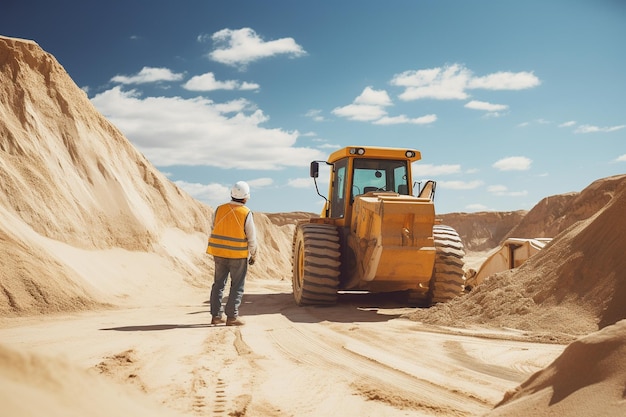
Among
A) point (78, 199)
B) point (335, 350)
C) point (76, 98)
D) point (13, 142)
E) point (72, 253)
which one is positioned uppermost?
point (76, 98)

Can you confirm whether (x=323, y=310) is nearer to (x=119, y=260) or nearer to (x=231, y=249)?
(x=231, y=249)

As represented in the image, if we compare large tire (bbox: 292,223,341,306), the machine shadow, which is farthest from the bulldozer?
the machine shadow

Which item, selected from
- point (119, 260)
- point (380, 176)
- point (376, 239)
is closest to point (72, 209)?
point (119, 260)

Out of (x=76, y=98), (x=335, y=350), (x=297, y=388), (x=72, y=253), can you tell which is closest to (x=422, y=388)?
(x=297, y=388)

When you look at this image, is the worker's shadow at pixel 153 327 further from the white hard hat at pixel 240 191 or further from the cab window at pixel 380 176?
the cab window at pixel 380 176

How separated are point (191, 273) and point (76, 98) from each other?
6.22 m

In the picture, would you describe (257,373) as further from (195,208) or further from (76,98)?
(195,208)

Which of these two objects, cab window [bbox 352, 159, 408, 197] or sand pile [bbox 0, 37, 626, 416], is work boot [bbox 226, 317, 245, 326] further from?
cab window [bbox 352, 159, 408, 197]

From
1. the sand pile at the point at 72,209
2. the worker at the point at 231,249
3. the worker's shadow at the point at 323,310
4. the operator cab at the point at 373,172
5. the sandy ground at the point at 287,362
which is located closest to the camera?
the sandy ground at the point at 287,362

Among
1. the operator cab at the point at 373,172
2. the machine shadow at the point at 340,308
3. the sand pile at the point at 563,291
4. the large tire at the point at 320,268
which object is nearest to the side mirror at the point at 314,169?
the operator cab at the point at 373,172

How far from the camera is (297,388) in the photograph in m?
4.38

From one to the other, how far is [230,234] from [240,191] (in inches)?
26.4

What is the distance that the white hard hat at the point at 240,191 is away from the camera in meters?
8.57

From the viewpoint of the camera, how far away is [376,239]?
962 centimetres
